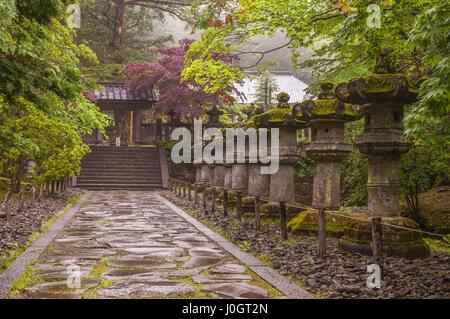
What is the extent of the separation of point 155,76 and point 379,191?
21232mm

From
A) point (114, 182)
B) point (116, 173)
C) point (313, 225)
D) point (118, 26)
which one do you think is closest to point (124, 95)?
point (118, 26)

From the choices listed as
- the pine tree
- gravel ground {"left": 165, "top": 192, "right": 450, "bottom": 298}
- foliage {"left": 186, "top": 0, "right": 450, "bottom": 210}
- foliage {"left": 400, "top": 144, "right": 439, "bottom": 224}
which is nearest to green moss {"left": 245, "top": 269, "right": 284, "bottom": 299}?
gravel ground {"left": 165, "top": 192, "right": 450, "bottom": 298}

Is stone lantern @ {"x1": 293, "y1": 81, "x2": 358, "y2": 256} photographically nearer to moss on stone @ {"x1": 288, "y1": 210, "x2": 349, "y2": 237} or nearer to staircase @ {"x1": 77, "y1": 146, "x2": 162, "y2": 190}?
moss on stone @ {"x1": 288, "y1": 210, "x2": 349, "y2": 237}

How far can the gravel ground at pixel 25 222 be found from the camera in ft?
23.6

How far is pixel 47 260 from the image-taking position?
594cm

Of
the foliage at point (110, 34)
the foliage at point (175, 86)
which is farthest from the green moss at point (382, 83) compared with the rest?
the foliage at point (110, 34)

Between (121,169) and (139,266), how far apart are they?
759 inches

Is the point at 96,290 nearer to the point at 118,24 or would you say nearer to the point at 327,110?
the point at 327,110

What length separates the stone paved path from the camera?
4.47m

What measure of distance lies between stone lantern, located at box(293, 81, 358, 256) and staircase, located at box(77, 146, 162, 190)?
15.5 m

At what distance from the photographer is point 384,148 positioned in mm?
6242

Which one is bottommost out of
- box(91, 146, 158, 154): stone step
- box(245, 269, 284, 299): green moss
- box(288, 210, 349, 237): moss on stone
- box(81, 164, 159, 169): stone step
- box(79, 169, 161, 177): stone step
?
box(245, 269, 284, 299): green moss

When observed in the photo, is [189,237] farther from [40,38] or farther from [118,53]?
[118,53]

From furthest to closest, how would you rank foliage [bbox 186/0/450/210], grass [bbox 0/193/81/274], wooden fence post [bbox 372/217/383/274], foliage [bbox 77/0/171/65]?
1. foliage [bbox 77/0/171/65]
2. grass [bbox 0/193/81/274]
3. wooden fence post [bbox 372/217/383/274]
4. foliage [bbox 186/0/450/210]
